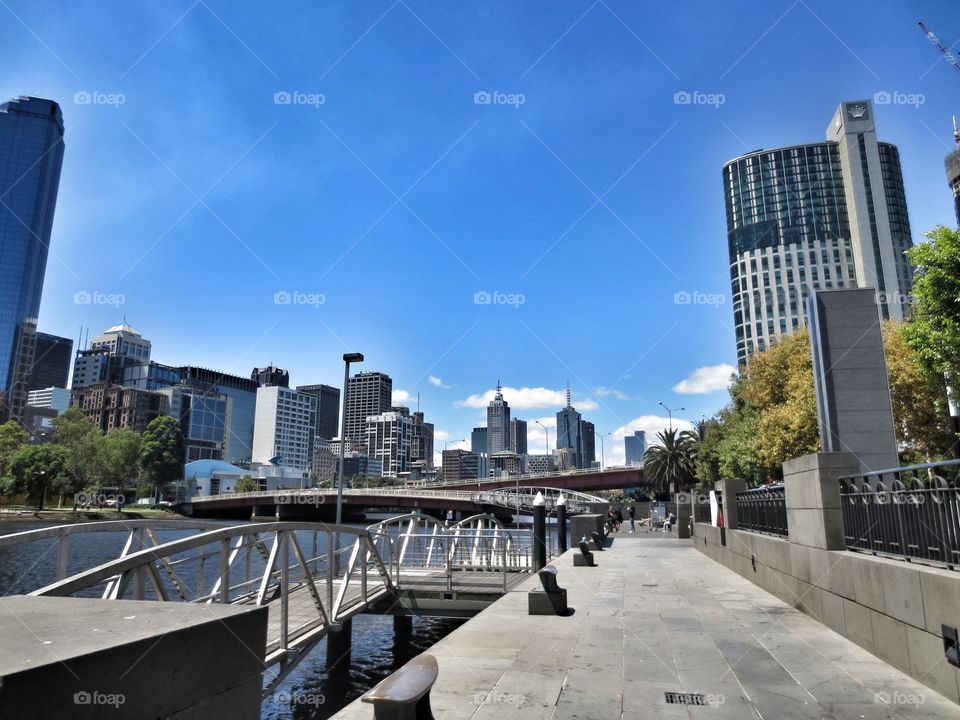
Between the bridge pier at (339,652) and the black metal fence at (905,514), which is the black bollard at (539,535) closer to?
the bridge pier at (339,652)

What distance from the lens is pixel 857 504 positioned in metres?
8.40

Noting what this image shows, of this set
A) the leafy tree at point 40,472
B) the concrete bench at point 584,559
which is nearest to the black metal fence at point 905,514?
the concrete bench at point 584,559

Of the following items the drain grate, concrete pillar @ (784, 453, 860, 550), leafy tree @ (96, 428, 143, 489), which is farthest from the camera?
leafy tree @ (96, 428, 143, 489)

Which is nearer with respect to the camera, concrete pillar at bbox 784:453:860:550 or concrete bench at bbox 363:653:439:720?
concrete bench at bbox 363:653:439:720

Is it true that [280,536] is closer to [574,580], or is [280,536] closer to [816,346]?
[574,580]

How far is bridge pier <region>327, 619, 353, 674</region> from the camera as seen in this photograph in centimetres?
1502

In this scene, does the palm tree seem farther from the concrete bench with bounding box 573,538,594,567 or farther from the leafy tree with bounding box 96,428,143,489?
the leafy tree with bounding box 96,428,143,489

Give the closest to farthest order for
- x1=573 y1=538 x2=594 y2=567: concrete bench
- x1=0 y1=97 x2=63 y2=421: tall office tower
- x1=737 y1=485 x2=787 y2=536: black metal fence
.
Answer: x1=737 y1=485 x2=787 y2=536: black metal fence → x1=573 y1=538 x2=594 y2=567: concrete bench → x1=0 y1=97 x2=63 y2=421: tall office tower

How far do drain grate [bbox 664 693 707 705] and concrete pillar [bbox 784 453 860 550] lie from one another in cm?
403

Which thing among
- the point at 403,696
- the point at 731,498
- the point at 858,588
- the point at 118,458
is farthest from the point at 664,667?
the point at 118,458

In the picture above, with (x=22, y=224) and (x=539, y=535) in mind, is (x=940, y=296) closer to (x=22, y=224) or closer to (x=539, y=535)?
(x=539, y=535)

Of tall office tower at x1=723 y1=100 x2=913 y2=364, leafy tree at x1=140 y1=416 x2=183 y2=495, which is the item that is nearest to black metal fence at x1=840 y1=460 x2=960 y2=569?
leafy tree at x1=140 y1=416 x2=183 y2=495

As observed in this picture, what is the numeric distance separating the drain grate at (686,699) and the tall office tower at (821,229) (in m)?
136

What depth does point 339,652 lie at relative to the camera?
50.6 feet
